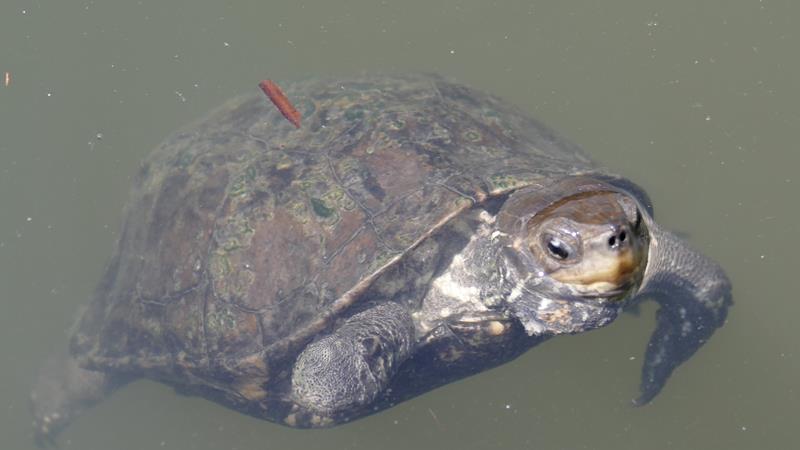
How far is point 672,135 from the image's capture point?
23.4ft

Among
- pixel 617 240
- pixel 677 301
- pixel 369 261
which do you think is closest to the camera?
pixel 617 240

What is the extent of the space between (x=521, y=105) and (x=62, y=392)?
21.0 feet

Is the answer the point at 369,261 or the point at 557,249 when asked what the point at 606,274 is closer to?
the point at 557,249

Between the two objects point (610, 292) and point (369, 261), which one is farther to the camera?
point (369, 261)

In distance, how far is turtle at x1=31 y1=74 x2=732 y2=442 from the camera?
12.9ft

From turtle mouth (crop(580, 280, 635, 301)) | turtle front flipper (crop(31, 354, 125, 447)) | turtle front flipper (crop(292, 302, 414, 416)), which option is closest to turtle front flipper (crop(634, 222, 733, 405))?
turtle mouth (crop(580, 280, 635, 301))

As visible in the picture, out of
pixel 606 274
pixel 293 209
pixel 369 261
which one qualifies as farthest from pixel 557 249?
pixel 293 209

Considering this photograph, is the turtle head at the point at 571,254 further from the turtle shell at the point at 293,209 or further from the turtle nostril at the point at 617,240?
the turtle shell at the point at 293,209

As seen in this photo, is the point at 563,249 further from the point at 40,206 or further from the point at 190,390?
the point at 40,206

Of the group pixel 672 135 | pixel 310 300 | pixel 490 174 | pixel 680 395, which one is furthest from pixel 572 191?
pixel 672 135

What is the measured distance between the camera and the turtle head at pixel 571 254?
3078mm


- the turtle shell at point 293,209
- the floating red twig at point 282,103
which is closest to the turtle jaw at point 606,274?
the turtle shell at point 293,209

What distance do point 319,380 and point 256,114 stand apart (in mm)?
2567

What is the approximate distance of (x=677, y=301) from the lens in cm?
502
